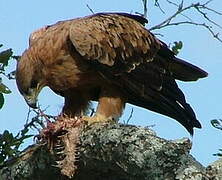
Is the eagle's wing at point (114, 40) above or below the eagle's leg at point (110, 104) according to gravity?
above

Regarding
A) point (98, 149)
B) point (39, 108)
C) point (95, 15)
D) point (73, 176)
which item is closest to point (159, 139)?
point (98, 149)

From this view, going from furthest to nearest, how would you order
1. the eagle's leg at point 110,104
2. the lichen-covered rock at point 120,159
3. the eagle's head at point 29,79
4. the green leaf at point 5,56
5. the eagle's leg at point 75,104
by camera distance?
the eagle's leg at point 75,104 < the eagle's head at point 29,79 < the eagle's leg at point 110,104 < the green leaf at point 5,56 < the lichen-covered rock at point 120,159

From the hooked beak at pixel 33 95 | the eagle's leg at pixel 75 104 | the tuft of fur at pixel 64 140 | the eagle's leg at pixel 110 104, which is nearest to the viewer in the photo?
the tuft of fur at pixel 64 140

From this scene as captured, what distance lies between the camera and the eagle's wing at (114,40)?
5383mm

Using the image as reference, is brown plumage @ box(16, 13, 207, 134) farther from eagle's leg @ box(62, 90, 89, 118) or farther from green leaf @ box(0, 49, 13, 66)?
green leaf @ box(0, 49, 13, 66)

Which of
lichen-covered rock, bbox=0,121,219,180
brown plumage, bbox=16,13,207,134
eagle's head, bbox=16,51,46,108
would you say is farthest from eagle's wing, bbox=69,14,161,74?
lichen-covered rock, bbox=0,121,219,180

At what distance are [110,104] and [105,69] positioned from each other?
10.5 inches

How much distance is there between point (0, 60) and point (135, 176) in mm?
1474

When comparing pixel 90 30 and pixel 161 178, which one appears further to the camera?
pixel 90 30

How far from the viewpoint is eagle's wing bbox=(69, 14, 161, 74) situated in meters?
5.38

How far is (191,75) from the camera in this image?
231 inches

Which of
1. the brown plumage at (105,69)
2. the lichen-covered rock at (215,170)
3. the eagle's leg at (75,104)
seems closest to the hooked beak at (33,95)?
the brown plumage at (105,69)

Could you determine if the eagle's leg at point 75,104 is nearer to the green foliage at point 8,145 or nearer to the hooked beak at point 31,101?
the hooked beak at point 31,101

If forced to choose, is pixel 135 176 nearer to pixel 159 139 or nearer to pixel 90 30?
pixel 159 139
